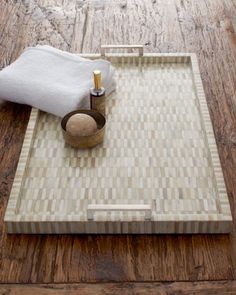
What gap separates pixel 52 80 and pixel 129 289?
24.3 inches

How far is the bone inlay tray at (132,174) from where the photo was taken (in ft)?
2.89

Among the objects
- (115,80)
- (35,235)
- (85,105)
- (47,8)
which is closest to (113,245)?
(35,235)

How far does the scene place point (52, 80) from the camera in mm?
1204

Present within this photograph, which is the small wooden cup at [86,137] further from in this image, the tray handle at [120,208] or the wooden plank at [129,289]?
the wooden plank at [129,289]

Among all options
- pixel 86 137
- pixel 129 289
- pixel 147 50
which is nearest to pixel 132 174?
pixel 86 137

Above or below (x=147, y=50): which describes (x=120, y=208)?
above

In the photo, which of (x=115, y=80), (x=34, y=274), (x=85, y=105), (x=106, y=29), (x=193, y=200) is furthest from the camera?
(x=106, y=29)

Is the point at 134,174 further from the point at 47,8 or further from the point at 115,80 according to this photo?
the point at 47,8

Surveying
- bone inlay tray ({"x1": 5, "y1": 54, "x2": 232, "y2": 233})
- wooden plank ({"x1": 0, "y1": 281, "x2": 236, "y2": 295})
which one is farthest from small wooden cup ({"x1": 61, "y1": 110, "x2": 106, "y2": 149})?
wooden plank ({"x1": 0, "y1": 281, "x2": 236, "y2": 295})

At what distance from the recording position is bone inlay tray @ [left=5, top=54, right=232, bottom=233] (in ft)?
2.89

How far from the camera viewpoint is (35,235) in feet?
2.94

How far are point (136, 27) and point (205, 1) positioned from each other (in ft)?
1.24

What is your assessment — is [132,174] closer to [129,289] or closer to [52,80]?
[129,289]

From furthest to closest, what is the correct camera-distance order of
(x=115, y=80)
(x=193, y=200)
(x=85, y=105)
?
(x=115, y=80), (x=85, y=105), (x=193, y=200)
